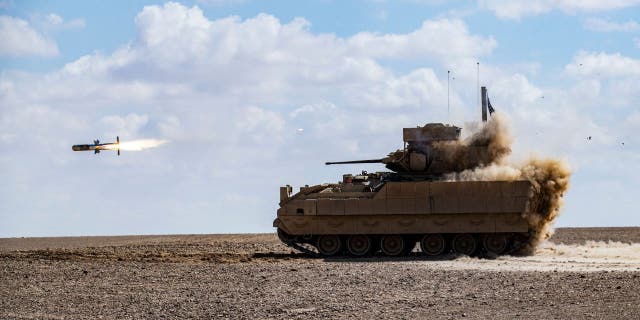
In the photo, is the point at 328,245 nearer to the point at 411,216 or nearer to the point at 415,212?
the point at 411,216

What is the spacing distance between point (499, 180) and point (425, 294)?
1379cm

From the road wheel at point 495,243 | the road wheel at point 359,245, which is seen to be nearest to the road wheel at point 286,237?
the road wheel at point 359,245

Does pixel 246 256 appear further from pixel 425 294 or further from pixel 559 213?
pixel 425 294

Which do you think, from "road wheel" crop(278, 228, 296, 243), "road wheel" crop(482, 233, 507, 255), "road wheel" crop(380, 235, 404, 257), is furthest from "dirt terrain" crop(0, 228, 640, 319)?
"road wheel" crop(278, 228, 296, 243)

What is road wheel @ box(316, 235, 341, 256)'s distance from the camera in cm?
3612

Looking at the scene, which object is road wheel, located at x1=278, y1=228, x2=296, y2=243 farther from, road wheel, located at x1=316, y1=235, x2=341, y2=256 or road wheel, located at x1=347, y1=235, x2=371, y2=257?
road wheel, located at x1=347, y1=235, x2=371, y2=257

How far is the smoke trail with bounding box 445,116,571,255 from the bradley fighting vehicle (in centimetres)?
22

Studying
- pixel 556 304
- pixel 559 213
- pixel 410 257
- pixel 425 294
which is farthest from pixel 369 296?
pixel 559 213

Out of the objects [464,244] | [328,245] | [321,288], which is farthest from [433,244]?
[321,288]

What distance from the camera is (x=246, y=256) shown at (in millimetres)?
35656

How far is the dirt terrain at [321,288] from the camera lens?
19500 millimetres

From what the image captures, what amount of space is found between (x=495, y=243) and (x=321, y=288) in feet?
43.6

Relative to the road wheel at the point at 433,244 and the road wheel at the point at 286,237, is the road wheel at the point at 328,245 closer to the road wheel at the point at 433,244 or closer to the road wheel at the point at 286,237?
the road wheel at the point at 286,237

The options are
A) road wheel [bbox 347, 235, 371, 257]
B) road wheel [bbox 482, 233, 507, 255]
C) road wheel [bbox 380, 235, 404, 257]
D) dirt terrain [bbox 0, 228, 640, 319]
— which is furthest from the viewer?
road wheel [bbox 347, 235, 371, 257]
